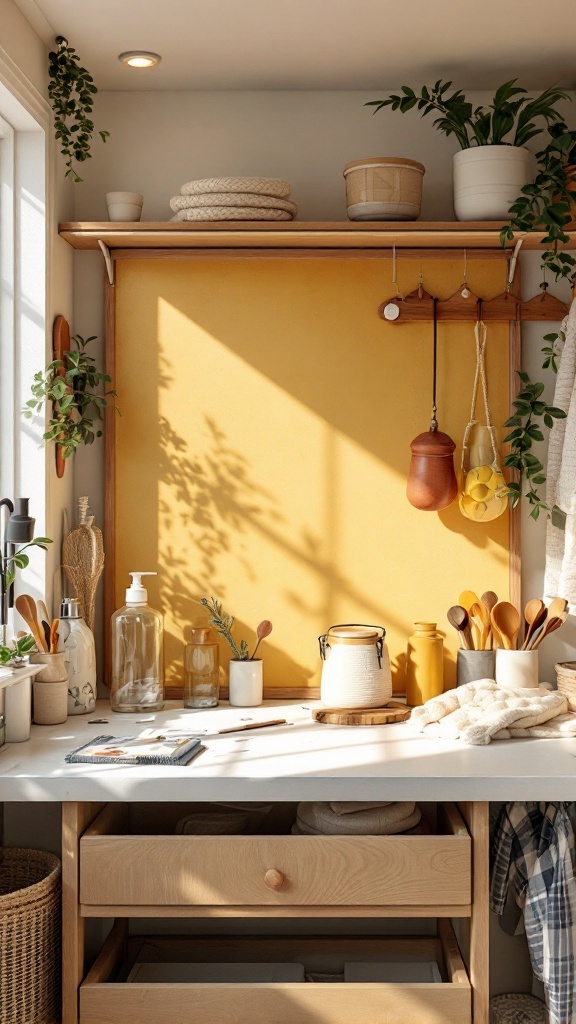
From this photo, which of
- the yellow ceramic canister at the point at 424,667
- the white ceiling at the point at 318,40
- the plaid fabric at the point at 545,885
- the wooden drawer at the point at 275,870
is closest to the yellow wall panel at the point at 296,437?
the yellow ceramic canister at the point at 424,667

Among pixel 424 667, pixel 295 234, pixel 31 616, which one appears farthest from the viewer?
pixel 424 667

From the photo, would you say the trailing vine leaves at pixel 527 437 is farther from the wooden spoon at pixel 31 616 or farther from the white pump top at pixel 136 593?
the wooden spoon at pixel 31 616

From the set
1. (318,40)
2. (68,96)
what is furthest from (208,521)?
(318,40)

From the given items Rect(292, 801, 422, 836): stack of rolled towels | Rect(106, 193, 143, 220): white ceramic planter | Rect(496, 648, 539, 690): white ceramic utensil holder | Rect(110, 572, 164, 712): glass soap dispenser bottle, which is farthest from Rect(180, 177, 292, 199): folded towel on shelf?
Rect(292, 801, 422, 836): stack of rolled towels

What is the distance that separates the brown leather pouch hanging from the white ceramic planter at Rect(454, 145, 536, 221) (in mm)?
545

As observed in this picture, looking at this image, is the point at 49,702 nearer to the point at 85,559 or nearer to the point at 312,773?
the point at 85,559

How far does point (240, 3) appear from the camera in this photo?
225cm

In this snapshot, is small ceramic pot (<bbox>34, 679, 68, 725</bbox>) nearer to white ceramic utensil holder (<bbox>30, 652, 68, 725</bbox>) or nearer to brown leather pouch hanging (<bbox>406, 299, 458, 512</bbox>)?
white ceramic utensil holder (<bbox>30, 652, 68, 725</bbox>)

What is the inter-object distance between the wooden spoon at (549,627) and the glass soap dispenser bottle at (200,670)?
0.82 metres

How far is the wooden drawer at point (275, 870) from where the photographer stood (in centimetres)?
198

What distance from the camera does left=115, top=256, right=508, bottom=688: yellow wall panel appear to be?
2682 millimetres

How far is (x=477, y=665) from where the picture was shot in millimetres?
2570

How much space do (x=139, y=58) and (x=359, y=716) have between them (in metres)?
1.71

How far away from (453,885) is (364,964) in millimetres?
573
